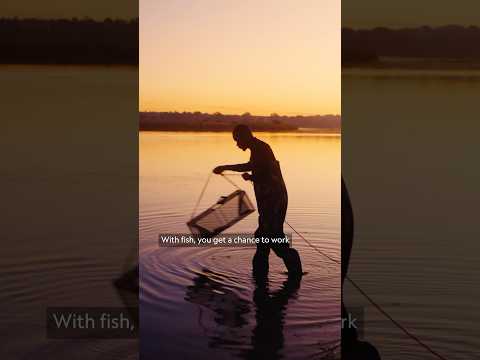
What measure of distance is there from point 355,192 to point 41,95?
1.71 metres

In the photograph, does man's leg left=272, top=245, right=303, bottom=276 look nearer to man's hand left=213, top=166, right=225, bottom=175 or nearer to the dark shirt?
the dark shirt

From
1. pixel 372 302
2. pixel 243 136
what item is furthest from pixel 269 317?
pixel 243 136

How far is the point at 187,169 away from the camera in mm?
3447

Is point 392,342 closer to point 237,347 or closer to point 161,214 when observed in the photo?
point 237,347

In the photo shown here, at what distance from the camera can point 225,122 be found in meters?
3.45

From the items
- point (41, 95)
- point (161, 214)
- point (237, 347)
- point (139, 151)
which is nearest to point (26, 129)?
point (41, 95)

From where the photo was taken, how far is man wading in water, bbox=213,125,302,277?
3.44 meters

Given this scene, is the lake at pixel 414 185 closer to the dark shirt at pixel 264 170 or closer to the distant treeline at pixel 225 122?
the distant treeline at pixel 225 122

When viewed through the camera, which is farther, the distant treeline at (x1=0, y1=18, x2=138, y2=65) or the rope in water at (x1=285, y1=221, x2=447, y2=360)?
the distant treeline at (x1=0, y1=18, x2=138, y2=65)

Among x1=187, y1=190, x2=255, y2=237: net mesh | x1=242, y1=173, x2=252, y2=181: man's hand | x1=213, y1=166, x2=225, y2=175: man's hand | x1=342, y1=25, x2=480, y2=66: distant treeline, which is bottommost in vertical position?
x1=187, y1=190, x2=255, y2=237: net mesh

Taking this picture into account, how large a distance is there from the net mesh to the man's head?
243 millimetres

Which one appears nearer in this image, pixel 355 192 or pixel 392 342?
pixel 392 342

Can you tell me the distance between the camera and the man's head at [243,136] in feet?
11.3

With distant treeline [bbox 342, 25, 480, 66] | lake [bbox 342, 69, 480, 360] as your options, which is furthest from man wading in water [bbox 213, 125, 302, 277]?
distant treeline [bbox 342, 25, 480, 66]
